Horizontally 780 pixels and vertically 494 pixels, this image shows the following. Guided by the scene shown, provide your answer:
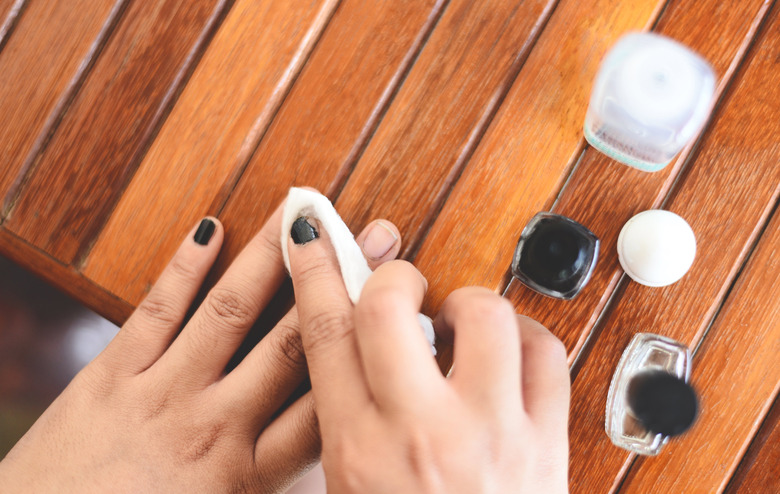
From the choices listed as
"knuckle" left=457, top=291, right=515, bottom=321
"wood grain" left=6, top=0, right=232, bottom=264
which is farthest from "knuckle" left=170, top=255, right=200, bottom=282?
"knuckle" left=457, top=291, right=515, bottom=321

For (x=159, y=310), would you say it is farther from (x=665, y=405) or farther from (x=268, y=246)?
(x=665, y=405)

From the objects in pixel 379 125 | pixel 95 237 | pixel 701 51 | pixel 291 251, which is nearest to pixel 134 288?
pixel 95 237

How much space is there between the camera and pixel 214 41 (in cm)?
56

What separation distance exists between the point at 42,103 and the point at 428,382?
1.94 ft

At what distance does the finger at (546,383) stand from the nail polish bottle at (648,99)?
0.20 metres

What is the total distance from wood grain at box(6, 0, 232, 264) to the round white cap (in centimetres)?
52

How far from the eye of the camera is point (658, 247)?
46 cm

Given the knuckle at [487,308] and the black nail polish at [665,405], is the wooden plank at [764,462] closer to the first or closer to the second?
the black nail polish at [665,405]

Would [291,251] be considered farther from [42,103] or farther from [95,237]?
[42,103]

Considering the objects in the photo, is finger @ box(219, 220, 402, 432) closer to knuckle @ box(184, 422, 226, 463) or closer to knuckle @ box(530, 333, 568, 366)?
knuckle @ box(184, 422, 226, 463)

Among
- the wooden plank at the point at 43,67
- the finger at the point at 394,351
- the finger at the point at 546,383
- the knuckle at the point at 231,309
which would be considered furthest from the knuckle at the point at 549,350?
the wooden plank at the point at 43,67

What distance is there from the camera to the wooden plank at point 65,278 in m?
0.57

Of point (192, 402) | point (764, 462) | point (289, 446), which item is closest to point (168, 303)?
point (192, 402)

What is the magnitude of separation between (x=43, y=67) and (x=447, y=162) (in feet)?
1.69
